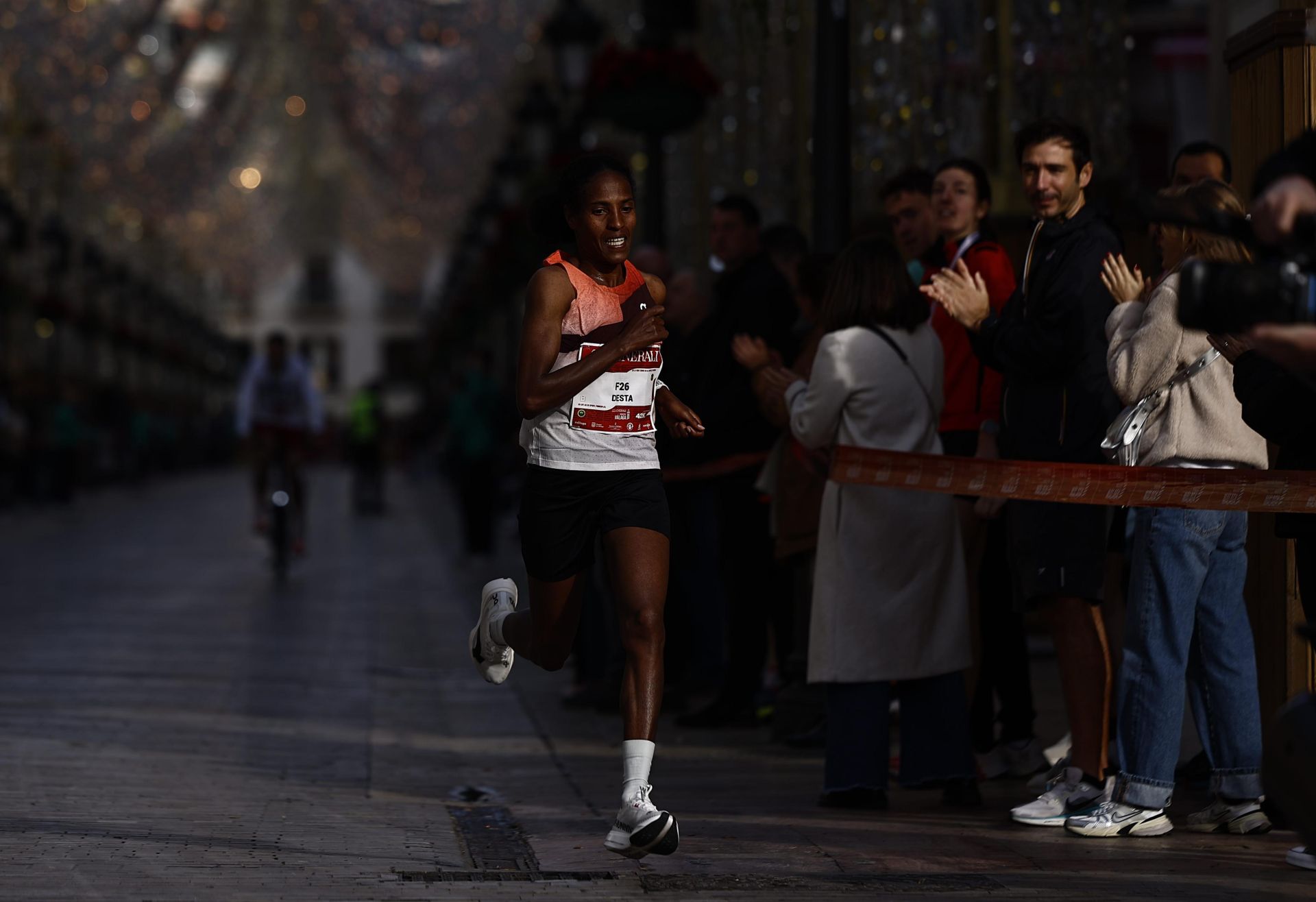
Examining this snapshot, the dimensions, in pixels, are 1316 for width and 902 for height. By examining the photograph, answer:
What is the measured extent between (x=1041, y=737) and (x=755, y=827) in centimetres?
207

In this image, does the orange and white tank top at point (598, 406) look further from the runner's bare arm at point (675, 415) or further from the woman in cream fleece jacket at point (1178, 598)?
the woman in cream fleece jacket at point (1178, 598)

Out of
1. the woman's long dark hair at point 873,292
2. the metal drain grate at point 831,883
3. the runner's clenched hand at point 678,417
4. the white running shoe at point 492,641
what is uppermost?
the woman's long dark hair at point 873,292

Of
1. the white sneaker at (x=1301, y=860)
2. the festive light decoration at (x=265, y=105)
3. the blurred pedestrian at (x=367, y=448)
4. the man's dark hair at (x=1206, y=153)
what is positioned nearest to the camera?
the white sneaker at (x=1301, y=860)

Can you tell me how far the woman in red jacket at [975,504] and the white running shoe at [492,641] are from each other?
1.58 meters

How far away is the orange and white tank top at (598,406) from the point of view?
18.1 feet

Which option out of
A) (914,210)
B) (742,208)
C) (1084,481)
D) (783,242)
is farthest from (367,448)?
(1084,481)

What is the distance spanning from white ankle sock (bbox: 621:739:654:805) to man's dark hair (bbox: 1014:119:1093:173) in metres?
2.15

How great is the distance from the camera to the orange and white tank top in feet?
18.1

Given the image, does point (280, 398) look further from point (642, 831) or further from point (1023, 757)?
point (642, 831)

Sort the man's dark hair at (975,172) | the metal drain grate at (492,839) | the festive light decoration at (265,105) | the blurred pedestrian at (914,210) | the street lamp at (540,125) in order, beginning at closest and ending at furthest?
the metal drain grate at (492,839)
the man's dark hair at (975,172)
the blurred pedestrian at (914,210)
the street lamp at (540,125)
the festive light decoration at (265,105)

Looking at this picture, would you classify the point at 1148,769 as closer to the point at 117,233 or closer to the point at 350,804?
the point at 350,804

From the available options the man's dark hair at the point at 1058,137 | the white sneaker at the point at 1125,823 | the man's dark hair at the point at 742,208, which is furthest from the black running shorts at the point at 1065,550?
the man's dark hair at the point at 742,208

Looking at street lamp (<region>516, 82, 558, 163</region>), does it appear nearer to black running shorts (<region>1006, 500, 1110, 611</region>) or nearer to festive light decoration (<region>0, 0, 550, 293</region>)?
festive light decoration (<region>0, 0, 550, 293</region>)

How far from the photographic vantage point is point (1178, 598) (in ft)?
19.1
